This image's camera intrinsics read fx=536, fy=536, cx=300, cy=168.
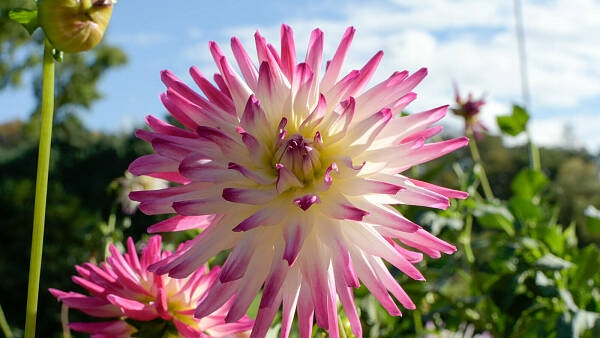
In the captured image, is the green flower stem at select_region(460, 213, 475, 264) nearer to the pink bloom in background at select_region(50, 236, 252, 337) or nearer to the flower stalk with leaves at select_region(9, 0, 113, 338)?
the pink bloom in background at select_region(50, 236, 252, 337)

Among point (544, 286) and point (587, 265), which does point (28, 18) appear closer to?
point (544, 286)

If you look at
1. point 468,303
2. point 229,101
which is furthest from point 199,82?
point 468,303

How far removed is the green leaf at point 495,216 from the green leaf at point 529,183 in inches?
5.4

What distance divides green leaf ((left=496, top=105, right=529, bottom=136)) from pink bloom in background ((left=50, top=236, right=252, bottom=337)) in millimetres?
725

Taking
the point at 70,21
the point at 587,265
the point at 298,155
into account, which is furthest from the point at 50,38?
the point at 587,265

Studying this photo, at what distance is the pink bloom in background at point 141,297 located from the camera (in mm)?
440

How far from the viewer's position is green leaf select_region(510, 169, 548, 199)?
0.93m

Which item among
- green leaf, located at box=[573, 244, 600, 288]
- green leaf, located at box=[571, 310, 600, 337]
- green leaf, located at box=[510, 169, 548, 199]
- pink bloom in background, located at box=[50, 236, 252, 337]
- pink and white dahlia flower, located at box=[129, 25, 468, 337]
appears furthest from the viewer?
green leaf, located at box=[510, 169, 548, 199]

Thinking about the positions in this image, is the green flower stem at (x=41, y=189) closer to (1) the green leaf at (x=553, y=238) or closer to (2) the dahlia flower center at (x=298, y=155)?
(2) the dahlia flower center at (x=298, y=155)

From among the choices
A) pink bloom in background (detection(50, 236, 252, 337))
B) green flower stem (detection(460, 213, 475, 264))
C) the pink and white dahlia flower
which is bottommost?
green flower stem (detection(460, 213, 475, 264))

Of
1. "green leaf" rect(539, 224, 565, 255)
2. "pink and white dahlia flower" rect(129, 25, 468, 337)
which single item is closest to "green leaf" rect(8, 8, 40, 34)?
"pink and white dahlia flower" rect(129, 25, 468, 337)

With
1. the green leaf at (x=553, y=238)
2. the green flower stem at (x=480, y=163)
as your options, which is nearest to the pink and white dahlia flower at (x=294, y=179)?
the green leaf at (x=553, y=238)

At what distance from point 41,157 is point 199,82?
0.13 metres

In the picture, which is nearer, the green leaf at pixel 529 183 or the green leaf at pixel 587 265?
the green leaf at pixel 587 265
